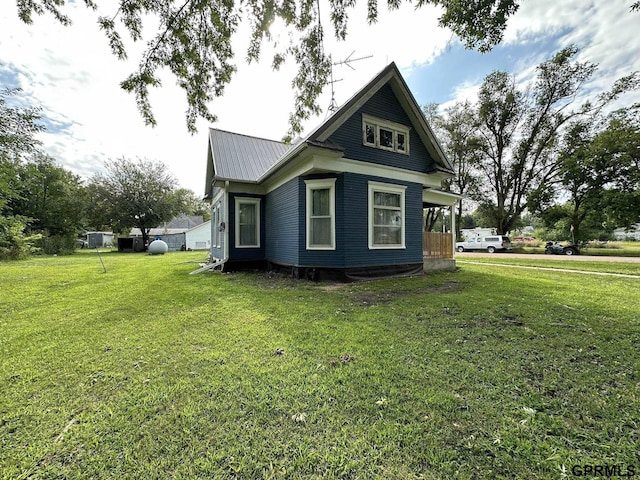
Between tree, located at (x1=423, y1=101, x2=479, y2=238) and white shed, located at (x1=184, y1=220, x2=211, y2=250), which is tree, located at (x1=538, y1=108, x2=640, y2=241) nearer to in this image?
tree, located at (x1=423, y1=101, x2=479, y2=238)

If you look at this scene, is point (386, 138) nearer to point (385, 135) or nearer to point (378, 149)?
point (385, 135)

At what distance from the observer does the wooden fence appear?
1062cm

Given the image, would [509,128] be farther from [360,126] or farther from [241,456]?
[241,456]

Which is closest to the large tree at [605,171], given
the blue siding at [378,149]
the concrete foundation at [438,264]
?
the concrete foundation at [438,264]

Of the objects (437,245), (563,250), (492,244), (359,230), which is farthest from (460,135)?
(359,230)

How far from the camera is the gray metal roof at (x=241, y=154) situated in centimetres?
1036

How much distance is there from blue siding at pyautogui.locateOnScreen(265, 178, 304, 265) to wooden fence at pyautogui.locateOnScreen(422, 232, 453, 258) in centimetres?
528

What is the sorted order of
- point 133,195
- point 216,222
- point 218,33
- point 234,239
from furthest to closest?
point 133,195 → point 216,222 → point 234,239 → point 218,33

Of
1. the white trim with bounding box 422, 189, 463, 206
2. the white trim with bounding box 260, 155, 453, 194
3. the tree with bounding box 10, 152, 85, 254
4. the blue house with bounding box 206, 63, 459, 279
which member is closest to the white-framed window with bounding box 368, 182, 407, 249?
the blue house with bounding box 206, 63, 459, 279

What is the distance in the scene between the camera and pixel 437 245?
35.5 feet

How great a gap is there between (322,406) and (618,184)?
103ft

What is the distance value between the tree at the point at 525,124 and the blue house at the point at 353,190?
73.8 ft

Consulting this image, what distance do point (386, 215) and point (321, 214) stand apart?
219cm

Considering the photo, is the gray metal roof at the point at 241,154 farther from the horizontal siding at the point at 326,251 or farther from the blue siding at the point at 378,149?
the blue siding at the point at 378,149
